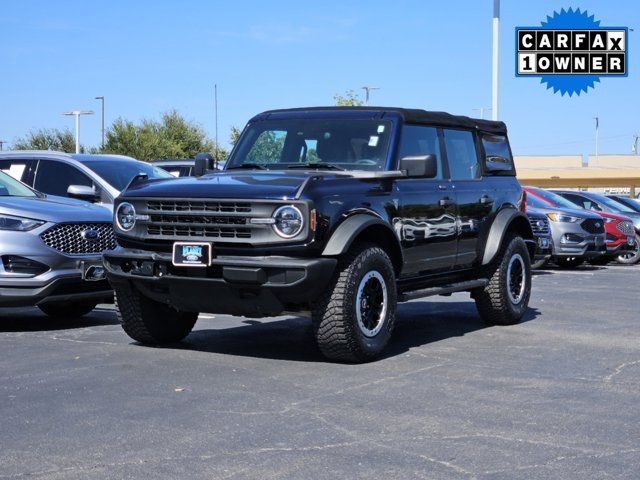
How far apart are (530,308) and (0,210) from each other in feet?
19.6

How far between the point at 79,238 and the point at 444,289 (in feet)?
11.3

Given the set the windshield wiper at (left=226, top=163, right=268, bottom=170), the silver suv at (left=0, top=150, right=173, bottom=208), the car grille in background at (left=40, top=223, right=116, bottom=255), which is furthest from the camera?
the silver suv at (left=0, top=150, right=173, bottom=208)

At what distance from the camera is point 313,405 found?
19.9 feet

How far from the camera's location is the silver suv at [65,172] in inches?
473

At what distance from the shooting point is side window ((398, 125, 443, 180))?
343 inches

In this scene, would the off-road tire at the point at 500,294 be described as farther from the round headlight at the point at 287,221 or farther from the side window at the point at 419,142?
the round headlight at the point at 287,221

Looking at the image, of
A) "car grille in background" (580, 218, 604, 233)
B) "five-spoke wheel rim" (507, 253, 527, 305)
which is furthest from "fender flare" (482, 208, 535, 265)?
"car grille in background" (580, 218, 604, 233)

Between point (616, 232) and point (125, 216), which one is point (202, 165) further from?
point (616, 232)

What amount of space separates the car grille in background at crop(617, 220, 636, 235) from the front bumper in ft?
49.2

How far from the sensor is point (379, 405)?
611 cm

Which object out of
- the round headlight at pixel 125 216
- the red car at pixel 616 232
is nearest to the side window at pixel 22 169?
the round headlight at pixel 125 216

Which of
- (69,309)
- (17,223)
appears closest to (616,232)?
(69,309)

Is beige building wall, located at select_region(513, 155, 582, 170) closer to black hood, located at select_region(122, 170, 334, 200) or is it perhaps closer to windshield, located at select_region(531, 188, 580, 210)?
windshield, located at select_region(531, 188, 580, 210)

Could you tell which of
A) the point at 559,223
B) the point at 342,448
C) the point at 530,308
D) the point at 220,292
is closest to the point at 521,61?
the point at 559,223
